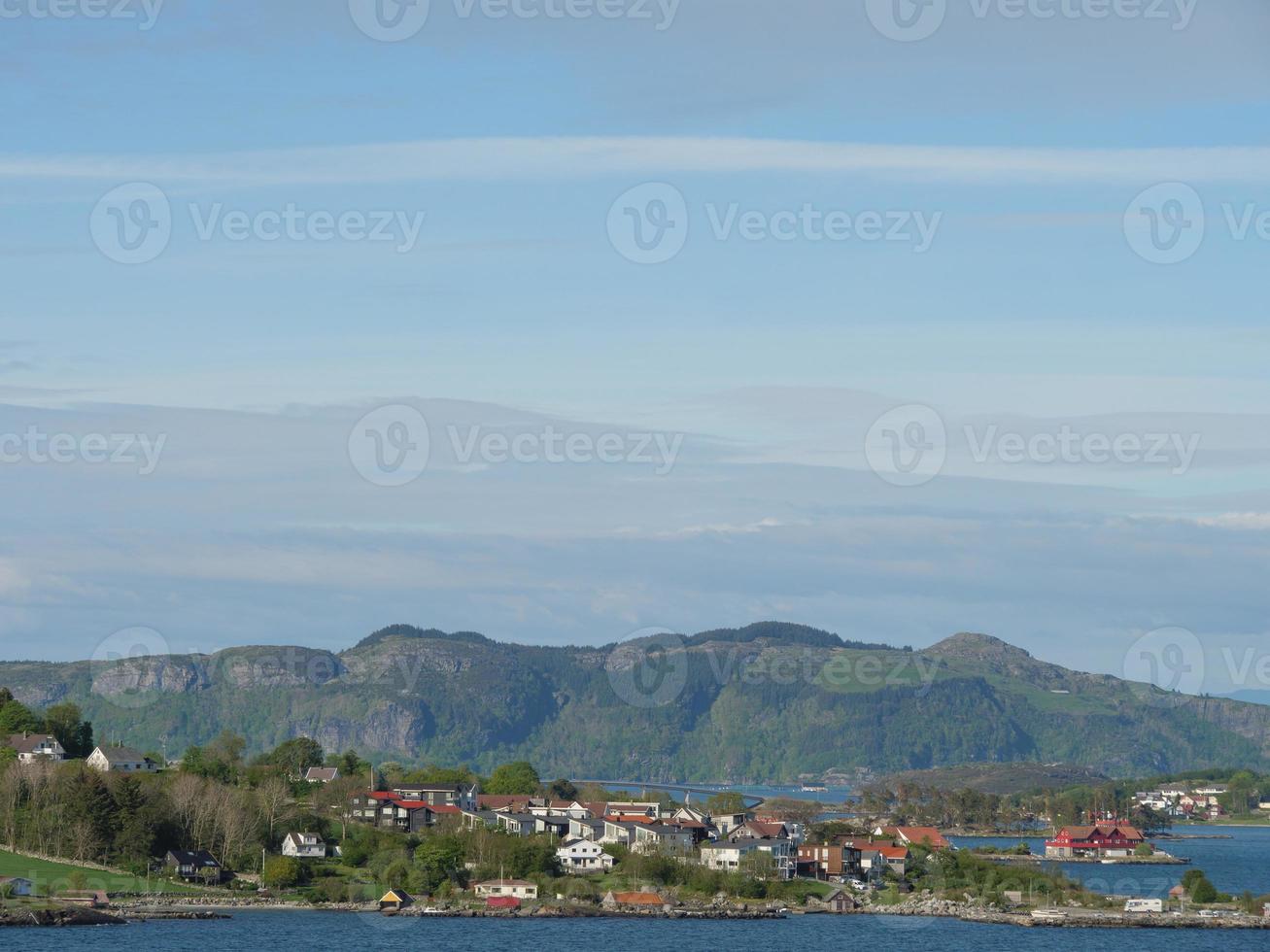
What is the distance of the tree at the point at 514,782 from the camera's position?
447 feet

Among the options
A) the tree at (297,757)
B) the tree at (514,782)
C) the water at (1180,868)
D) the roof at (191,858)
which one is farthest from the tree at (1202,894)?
the tree at (297,757)

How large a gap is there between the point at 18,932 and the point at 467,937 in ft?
55.6

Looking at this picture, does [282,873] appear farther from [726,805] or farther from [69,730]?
[726,805]

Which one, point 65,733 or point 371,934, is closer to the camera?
point 371,934

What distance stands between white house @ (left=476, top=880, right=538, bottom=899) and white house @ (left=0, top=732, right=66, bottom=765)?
30545 millimetres

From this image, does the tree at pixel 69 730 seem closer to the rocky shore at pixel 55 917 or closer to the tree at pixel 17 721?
the tree at pixel 17 721

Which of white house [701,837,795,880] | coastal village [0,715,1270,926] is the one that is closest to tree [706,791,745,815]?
coastal village [0,715,1270,926]

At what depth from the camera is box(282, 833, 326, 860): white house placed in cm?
9556

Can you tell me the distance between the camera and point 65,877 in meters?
84.9

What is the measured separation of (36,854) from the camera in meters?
90.0

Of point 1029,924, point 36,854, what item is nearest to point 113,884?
point 36,854

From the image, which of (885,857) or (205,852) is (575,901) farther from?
(885,857)

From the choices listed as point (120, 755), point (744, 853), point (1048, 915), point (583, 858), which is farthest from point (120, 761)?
point (1048, 915)

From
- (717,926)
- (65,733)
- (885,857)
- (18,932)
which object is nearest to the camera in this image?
(18,932)
